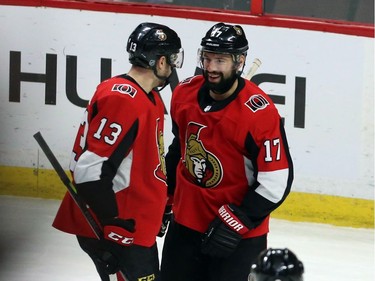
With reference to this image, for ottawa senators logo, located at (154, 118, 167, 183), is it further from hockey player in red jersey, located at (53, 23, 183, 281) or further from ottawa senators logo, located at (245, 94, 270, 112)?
ottawa senators logo, located at (245, 94, 270, 112)

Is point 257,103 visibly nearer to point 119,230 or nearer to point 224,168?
point 224,168

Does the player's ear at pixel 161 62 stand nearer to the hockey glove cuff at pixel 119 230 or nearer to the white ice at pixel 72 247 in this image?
the hockey glove cuff at pixel 119 230

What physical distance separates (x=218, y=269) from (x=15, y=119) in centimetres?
265

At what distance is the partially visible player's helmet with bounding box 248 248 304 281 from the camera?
2072mm

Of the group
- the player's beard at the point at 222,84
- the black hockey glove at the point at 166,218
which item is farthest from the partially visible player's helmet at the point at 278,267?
the black hockey glove at the point at 166,218

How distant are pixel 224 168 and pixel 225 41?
1.29 feet

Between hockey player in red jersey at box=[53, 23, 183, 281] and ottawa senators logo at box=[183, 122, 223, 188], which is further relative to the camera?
ottawa senators logo at box=[183, 122, 223, 188]

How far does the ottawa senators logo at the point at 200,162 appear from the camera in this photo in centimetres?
346

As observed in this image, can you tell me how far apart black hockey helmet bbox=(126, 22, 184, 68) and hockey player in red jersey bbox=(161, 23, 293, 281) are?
0.09 m

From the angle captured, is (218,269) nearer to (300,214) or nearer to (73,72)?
(300,214)

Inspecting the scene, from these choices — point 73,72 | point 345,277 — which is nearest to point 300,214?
point 345,277

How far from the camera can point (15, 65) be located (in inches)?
231

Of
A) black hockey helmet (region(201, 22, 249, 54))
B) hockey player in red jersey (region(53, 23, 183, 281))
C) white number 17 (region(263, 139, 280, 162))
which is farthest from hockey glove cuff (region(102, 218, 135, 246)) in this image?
black hockey helmet (region(201, 22, 249, 54))

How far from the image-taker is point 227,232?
3402 millimetres
